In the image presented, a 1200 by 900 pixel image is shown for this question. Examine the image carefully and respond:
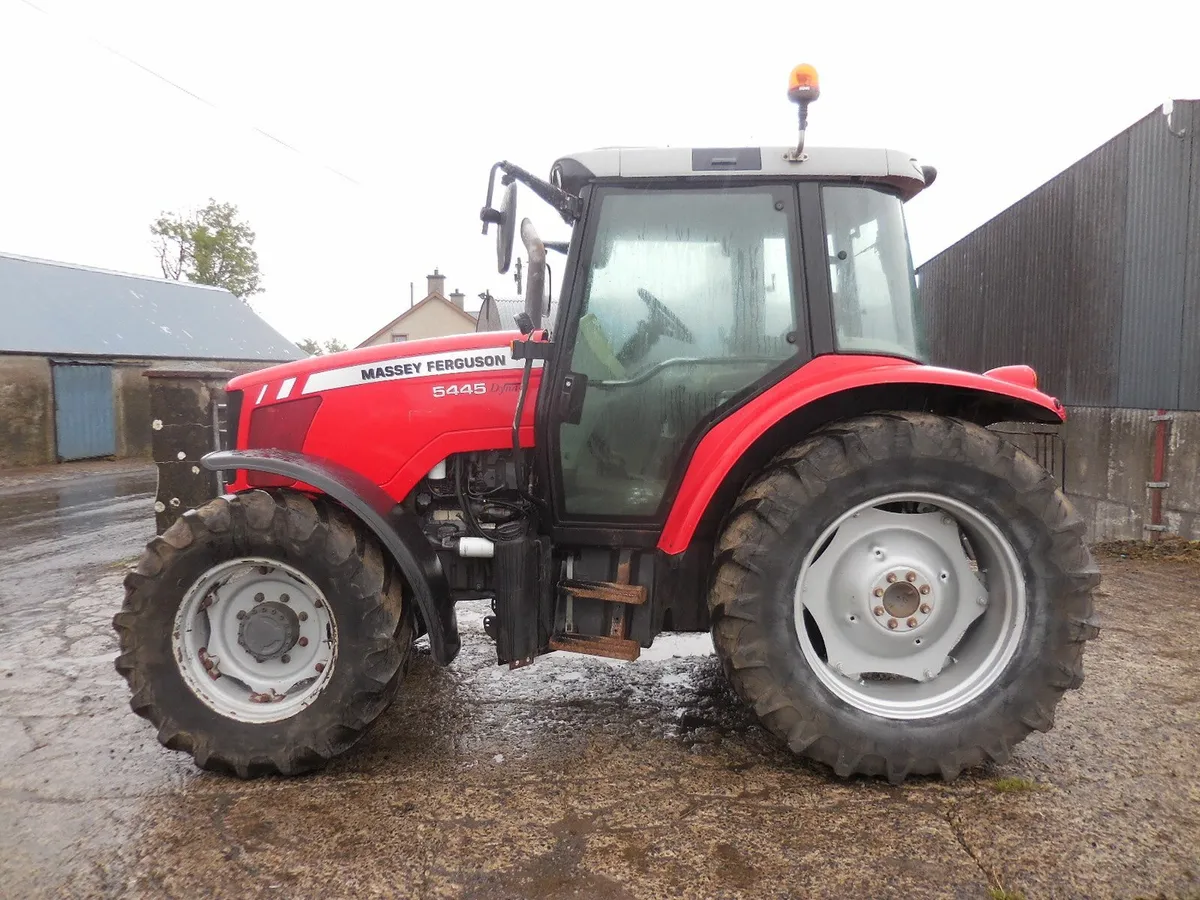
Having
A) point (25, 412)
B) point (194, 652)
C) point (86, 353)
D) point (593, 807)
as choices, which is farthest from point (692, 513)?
point (86, 353)

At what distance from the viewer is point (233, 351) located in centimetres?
2031

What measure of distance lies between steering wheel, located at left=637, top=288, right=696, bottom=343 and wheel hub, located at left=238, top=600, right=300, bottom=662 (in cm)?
161

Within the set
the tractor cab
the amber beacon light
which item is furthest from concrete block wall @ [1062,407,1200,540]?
the amber beacon light

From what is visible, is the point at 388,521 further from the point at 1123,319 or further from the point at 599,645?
the point at 1123,319

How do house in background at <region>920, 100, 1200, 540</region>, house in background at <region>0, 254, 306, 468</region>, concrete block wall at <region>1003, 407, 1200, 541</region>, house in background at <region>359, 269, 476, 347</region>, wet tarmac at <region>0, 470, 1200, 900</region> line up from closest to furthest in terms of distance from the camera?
wet tarmac at <region>0, 470, 1200, 900</region> < concrete block wall at <region>1003, 407, 1200, 541</region> < house in background at <region>920, 100, 1200, 540</region> < house in background at <region>0, 254, 306, 468</region> < house in background at <region>359, 269, 476, 347</region>

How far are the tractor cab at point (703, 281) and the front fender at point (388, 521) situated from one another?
55cm

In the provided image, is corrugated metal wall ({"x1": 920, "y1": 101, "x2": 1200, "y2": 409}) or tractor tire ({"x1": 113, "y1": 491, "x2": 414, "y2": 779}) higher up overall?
corrugated metal wall ({"x1": 920, "y1": 101, "x2": 1200, "y2": 409})

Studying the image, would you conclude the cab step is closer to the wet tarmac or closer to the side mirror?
the wet tarmac

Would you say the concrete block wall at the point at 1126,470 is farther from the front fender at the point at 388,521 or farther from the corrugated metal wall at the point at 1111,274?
the front fender at the point at 388,521

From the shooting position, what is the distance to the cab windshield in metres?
2.49

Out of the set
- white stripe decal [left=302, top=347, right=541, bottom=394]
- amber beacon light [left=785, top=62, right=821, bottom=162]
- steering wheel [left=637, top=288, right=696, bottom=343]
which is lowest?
white stripe decal [left=302, top=347, right=541, bottom=394]

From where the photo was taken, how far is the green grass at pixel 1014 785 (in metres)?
2.27

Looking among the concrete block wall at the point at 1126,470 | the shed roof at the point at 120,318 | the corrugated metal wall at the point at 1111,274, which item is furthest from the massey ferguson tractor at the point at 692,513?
the shed roof at the point at 120,318

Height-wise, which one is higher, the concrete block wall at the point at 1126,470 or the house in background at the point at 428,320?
the house in background at the point at 428,320
